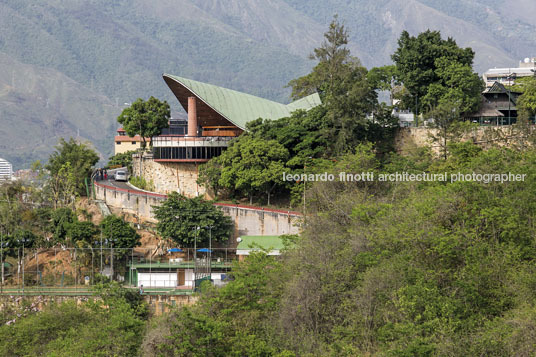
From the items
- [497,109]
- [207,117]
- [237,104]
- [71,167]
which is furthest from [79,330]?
[497,109]

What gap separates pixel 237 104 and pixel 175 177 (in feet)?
34.4

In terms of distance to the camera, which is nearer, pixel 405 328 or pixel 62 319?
pixel 405 328

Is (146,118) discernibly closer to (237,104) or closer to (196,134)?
(196,134)

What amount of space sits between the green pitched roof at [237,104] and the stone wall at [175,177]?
6319mm

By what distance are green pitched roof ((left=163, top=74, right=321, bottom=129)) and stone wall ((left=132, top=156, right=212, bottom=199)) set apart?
6319mm

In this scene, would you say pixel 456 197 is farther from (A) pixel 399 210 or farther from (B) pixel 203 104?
(B) pixel 203 104

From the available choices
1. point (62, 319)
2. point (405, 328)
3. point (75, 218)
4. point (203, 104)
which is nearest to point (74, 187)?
point (75, 218)

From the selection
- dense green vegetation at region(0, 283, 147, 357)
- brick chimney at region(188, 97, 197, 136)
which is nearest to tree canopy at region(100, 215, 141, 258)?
dense green vegetation at region(0, 283, 147, 357)

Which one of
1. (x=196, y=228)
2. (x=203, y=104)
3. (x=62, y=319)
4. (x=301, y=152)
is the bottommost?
(x=62, y=319)

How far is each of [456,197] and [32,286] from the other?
97.8 ft

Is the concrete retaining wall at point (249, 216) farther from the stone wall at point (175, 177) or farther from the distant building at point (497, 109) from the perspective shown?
the distant building at point (497, 109)

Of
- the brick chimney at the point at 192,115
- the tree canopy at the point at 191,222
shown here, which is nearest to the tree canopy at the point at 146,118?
the brick chimney at the point at 192,115

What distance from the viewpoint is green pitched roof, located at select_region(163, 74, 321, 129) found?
209 ft

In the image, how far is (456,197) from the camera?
3550 cm
